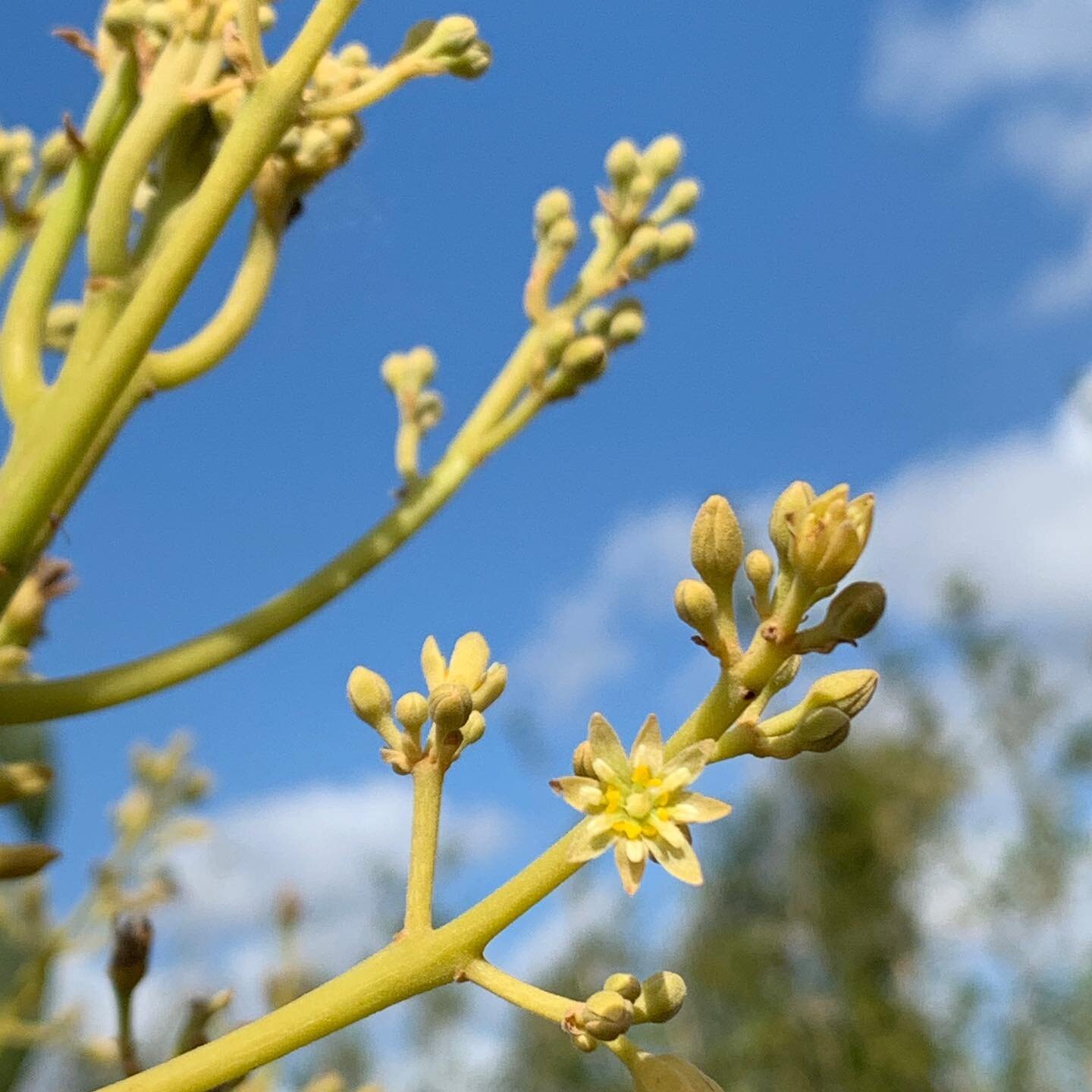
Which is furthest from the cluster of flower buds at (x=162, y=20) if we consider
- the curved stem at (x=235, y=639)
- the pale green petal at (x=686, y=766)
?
the pale green petal at (x=686, y=766)

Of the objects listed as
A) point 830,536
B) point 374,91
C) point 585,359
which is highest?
point 374,91

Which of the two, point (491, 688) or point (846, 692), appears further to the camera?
point (491, 688)

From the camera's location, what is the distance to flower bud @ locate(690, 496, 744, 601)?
0.89 meters

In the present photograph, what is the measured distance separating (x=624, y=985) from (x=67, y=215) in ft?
3.45

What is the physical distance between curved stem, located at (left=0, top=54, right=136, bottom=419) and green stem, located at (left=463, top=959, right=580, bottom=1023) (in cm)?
90

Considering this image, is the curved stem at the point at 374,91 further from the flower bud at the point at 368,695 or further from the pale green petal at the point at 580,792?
the pale green petal at the point at 580,792

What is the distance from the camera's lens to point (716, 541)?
0.89m

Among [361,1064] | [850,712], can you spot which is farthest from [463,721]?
[361,1064]

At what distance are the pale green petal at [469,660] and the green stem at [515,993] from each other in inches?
8.7

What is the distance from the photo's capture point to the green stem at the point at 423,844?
85cm

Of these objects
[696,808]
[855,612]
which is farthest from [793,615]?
[696,808]

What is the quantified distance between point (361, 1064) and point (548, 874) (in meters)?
15.8

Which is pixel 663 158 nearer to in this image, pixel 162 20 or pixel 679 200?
pixel 679 200

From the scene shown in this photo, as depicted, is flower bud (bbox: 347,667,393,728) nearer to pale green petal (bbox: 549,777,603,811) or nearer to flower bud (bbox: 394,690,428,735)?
flower bud (bbox: 394,690,428,735)
